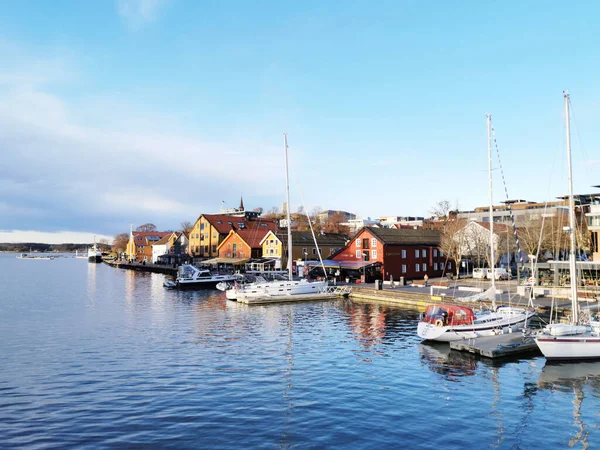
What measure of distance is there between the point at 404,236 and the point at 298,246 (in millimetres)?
24192

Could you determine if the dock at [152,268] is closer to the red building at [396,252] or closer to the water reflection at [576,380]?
the red building at [396,252]

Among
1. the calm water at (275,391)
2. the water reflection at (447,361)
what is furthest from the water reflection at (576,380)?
the water reflection at (447,361)

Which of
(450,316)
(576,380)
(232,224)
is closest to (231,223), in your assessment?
(232,224)

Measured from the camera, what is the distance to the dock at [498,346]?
29.2 metres

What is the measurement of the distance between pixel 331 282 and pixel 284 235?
25.5 m

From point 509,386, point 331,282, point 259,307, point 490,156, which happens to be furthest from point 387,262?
point 509,386

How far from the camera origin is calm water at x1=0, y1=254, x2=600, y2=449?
1734 centimetres

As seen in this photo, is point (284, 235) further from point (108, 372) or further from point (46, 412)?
point (46, 412)

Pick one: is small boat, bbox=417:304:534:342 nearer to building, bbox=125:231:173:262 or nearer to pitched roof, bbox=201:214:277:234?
pitched roof, bbox=201:214:277:234

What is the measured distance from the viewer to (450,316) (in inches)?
1330

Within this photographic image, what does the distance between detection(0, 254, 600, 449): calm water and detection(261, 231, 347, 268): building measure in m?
50.6

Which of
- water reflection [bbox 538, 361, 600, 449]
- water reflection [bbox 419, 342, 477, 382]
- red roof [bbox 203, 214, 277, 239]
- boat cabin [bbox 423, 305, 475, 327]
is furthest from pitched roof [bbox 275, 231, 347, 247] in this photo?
water reflection [bbox 538, 361, 600, 449]

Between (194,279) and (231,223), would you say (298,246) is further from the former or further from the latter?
(231,223)

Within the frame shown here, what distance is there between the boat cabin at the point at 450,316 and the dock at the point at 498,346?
1.68 m
